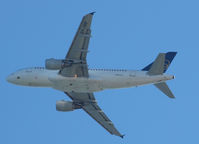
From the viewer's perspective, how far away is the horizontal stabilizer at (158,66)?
1918 inches

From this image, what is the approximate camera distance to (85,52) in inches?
1789

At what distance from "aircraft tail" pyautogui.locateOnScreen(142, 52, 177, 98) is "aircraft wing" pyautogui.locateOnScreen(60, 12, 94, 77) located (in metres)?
8.12

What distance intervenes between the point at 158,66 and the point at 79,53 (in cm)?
1003

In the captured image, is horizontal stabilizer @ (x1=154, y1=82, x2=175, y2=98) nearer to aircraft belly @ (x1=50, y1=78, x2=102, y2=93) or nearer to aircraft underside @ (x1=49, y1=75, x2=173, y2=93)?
aircraft underside @ (x1=49, y1=75, x2=173, y2=93)

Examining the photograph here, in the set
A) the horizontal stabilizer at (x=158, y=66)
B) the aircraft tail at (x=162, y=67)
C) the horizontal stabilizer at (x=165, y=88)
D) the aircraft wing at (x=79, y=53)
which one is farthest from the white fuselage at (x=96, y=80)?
the horizontal stabilizer at (x=165, y=88)

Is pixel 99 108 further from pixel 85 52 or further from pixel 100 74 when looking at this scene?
pixel 85 52

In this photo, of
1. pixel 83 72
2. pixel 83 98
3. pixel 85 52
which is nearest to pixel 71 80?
pixel 83 72

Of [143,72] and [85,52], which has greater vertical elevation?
[85,52]

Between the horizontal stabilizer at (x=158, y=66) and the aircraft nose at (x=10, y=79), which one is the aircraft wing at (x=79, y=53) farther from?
the aircraft nose at (x=10, y=79)

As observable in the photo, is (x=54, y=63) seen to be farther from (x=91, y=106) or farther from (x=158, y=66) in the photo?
(x=158, y=66)

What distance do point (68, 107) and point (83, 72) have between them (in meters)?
9.68

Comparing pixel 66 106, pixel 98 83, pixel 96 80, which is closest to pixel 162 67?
pixel 98 83

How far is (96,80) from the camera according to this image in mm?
49531

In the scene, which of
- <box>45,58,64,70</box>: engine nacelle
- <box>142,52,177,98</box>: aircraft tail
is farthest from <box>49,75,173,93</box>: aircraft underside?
<box>45,58,64,70</box>: engine nacelle
